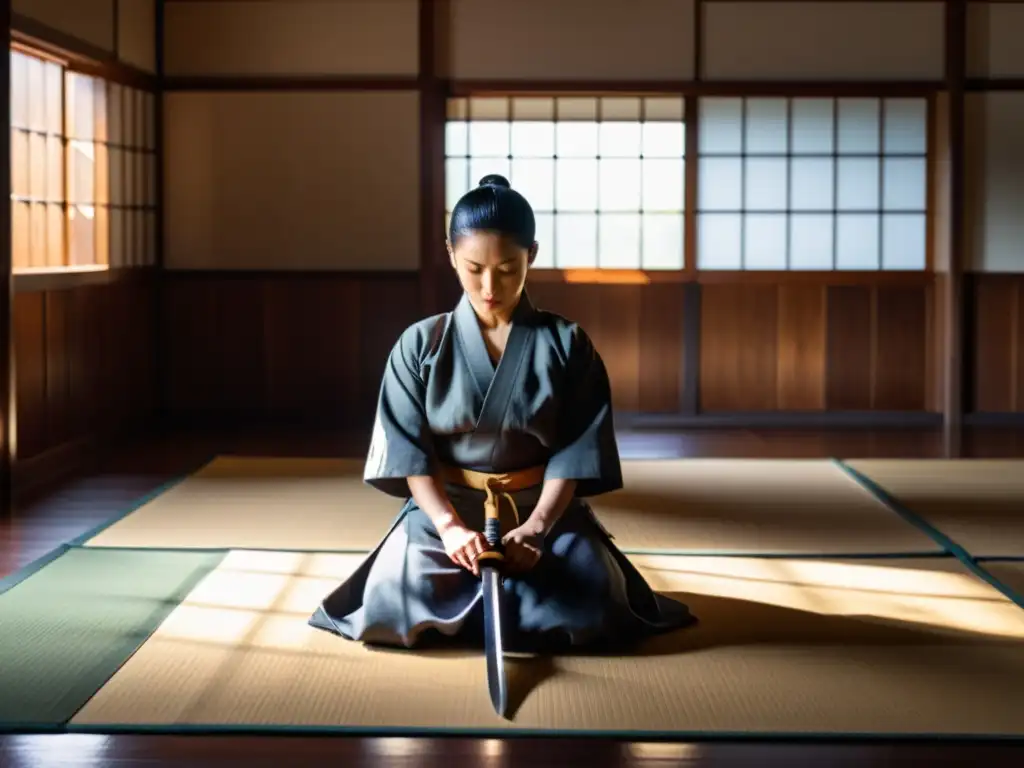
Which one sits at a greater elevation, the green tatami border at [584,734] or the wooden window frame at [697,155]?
the wooden window frame at [697,155]

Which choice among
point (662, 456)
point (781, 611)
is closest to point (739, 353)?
point (662, 456)

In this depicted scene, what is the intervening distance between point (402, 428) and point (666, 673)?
0.73 meters

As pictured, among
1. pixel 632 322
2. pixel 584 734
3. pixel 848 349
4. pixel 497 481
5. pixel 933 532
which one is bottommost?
pixel 584 734

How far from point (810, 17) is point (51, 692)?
219 inches

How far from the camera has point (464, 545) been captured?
9.60 ft

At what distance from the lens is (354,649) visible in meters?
3.11

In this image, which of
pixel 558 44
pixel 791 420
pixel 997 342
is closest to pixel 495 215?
pixel 558 44

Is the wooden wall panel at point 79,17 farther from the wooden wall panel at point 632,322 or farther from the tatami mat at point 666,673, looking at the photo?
the tatami mat at point 666,673

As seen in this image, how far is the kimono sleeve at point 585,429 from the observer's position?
3.09 metres

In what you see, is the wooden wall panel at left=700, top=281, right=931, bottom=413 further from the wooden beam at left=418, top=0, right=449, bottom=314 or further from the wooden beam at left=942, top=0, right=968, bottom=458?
the wooden beam at left=418, top=0, right=449, bottom=314

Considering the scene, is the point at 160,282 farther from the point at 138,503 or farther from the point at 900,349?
the point at 900,349

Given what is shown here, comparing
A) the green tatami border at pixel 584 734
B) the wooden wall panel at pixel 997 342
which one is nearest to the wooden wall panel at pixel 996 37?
the wooden wall panel at pixel 997 342

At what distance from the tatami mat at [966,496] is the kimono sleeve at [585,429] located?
1.49m

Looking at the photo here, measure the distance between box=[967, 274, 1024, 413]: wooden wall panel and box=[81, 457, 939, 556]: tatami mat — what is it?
6.25 ft
